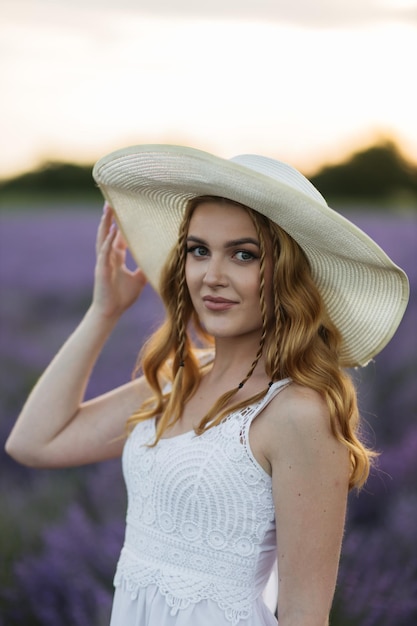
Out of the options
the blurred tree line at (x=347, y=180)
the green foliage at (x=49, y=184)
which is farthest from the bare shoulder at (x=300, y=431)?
the green foliage at (x=49, y=184)

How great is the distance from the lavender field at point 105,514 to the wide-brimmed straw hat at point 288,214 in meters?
0.73

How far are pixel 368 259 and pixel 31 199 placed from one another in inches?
302

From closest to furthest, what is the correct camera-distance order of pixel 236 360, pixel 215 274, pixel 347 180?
pixel 215 274, pixel 236 360, pixel 347 180

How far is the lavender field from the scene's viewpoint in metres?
3.00

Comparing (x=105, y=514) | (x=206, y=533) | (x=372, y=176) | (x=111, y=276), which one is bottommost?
(x=105, y=514)

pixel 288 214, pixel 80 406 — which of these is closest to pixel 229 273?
pixel 288 214

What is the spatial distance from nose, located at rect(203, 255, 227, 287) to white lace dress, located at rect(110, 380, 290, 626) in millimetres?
232

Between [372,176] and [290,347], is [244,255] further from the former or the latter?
[372,176]

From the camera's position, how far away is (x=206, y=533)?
5.88ft

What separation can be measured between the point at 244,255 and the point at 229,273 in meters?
0.05

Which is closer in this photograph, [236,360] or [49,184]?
[236,360]

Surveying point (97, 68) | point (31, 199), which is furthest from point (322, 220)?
point (31, 199)

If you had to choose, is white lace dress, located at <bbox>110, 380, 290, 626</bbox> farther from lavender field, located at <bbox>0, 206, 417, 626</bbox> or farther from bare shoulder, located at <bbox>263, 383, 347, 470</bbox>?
lavender field, located at <bbox>0, 206, 417, 626</bbox>

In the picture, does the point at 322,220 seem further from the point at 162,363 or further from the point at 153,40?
the point at 153,40
